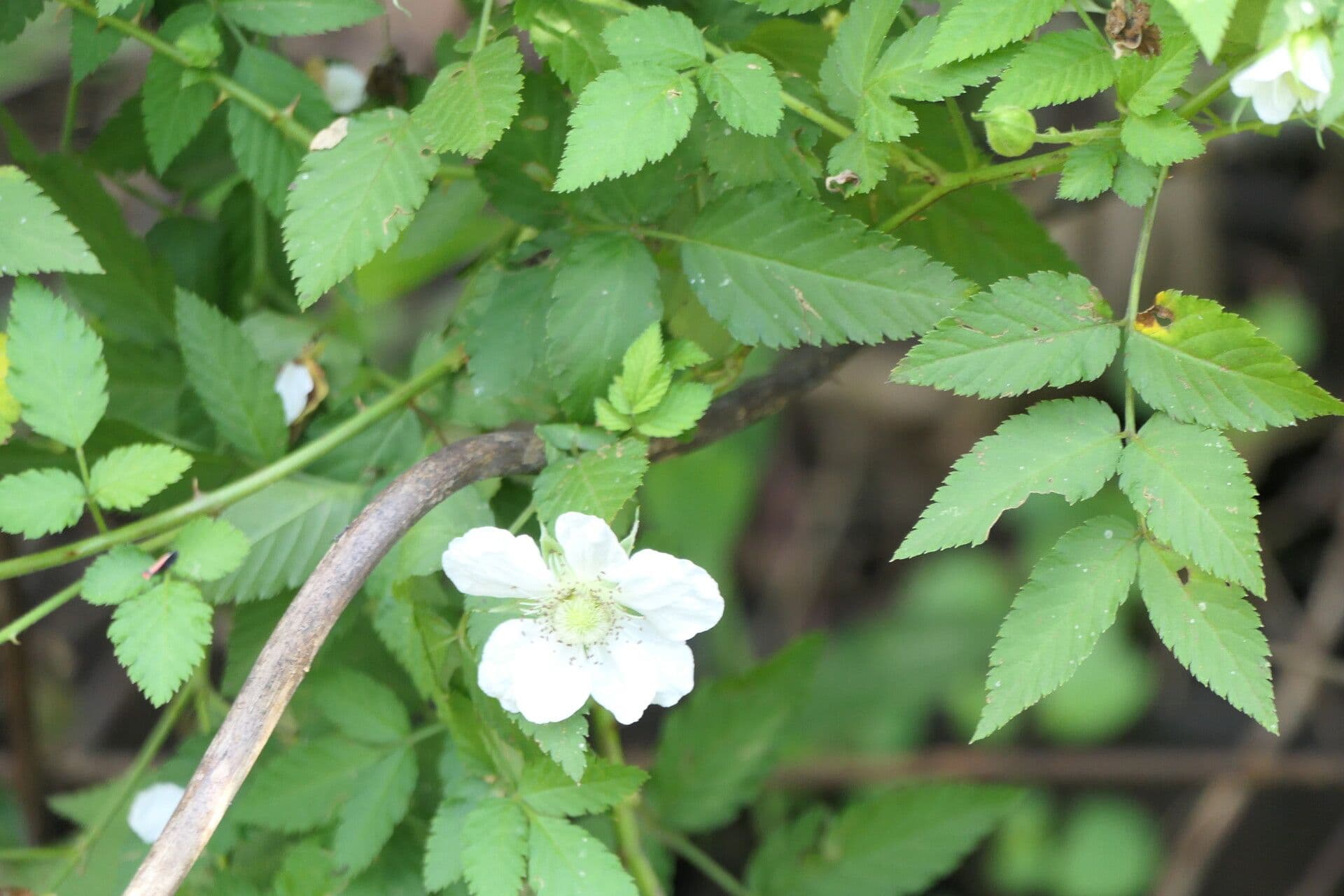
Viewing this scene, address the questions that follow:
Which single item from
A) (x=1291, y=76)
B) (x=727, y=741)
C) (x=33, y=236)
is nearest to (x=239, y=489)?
(x=33, y=236)

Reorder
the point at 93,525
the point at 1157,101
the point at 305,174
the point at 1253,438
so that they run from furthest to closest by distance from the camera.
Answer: the point at 1253,438 < the point at 93,525 < the point at 305,174 < the point at 1157,101

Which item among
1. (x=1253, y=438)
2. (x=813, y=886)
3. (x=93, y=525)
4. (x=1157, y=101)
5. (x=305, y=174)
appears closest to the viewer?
(x=1157, y=101)

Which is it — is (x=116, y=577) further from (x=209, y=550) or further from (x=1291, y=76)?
(x=1291, y=76)

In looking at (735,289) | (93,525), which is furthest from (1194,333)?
(93,525)

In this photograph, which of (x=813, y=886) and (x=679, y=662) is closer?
(x=679, y=662)

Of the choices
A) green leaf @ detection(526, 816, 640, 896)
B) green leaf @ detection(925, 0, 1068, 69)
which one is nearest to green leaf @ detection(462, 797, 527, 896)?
green leaf @ detection(526, 816, 640, 896)

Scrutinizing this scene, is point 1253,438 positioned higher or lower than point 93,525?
lower

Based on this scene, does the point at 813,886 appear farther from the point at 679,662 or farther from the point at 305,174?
the point at 305,174
